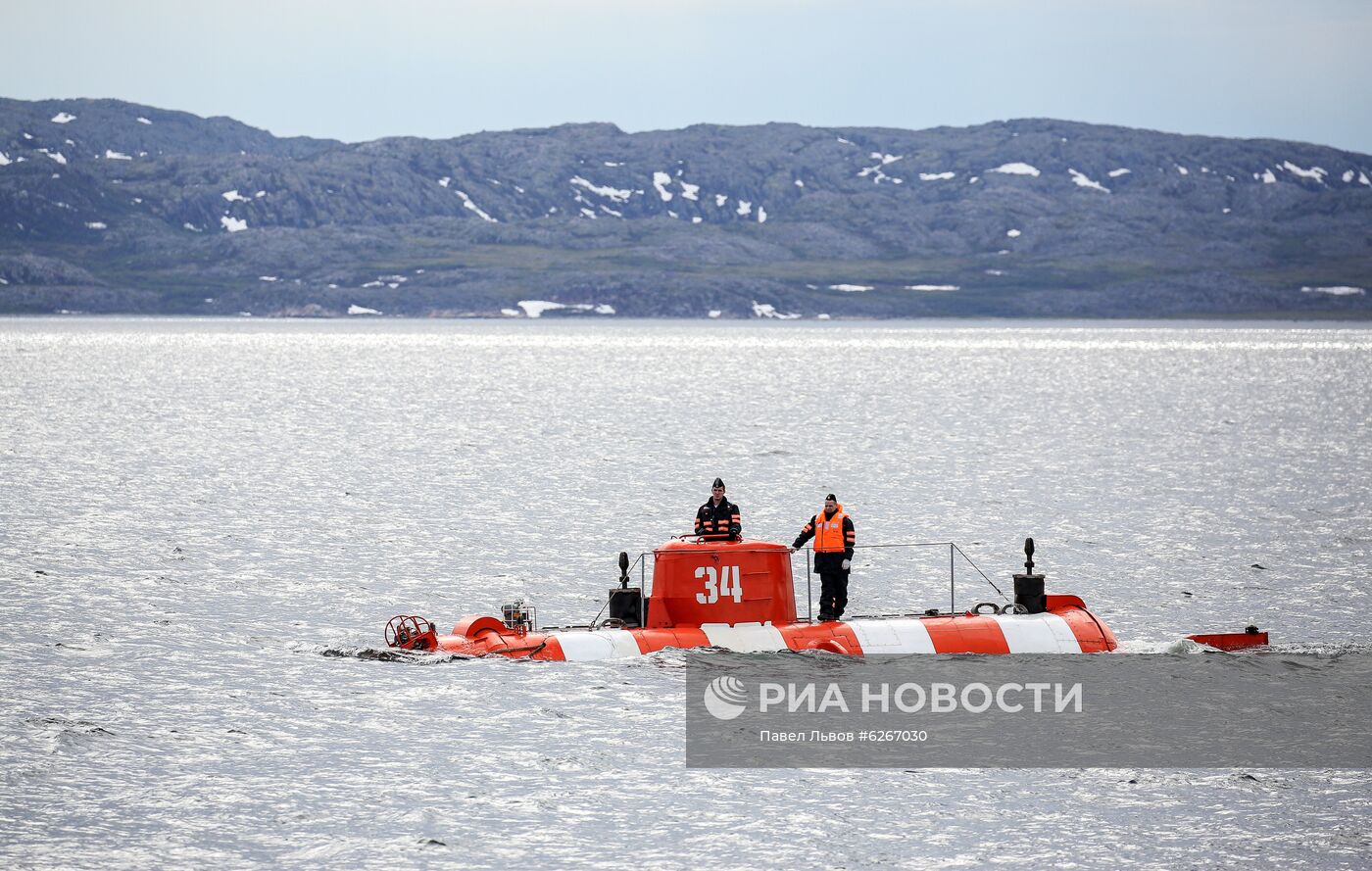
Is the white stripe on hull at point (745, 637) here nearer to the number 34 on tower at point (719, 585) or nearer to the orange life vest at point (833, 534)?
the number 34 on tower at point (719, 585)

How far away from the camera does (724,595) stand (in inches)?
1128

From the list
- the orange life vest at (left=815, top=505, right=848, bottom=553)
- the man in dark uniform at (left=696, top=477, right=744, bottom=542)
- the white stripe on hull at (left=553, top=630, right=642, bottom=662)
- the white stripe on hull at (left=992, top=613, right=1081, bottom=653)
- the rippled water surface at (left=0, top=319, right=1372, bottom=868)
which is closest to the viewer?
the rippled water surface at (left=0, top=319, right=1372, bottom=868)

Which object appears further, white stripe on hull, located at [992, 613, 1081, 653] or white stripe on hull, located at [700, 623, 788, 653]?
white stripe on hull, located at [992, 613, 1081, 653]

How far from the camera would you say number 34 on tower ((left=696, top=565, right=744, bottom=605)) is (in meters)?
28.6

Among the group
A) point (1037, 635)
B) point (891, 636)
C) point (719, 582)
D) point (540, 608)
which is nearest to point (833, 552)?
point (891, 636)

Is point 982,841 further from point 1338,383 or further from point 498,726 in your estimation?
point 1338,383

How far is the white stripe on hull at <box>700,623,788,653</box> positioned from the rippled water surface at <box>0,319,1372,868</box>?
836mm

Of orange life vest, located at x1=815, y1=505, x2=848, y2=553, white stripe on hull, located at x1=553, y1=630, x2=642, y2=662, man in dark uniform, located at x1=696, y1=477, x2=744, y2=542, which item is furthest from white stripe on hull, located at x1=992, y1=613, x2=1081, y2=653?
white stripe on hull, located at x1=553, y1=630, x2=642, y2=662

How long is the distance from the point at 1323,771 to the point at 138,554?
101 feet

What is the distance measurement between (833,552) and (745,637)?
2.22m

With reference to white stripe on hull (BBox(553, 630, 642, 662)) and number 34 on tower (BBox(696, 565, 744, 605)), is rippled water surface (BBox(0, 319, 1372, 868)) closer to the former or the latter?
white stripe on hull (BBox(553, 630, 642, 662))

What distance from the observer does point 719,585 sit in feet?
94.0

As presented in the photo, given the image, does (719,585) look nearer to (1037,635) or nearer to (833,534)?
(833,534)

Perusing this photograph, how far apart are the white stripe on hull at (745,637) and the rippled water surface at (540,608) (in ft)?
2.74
